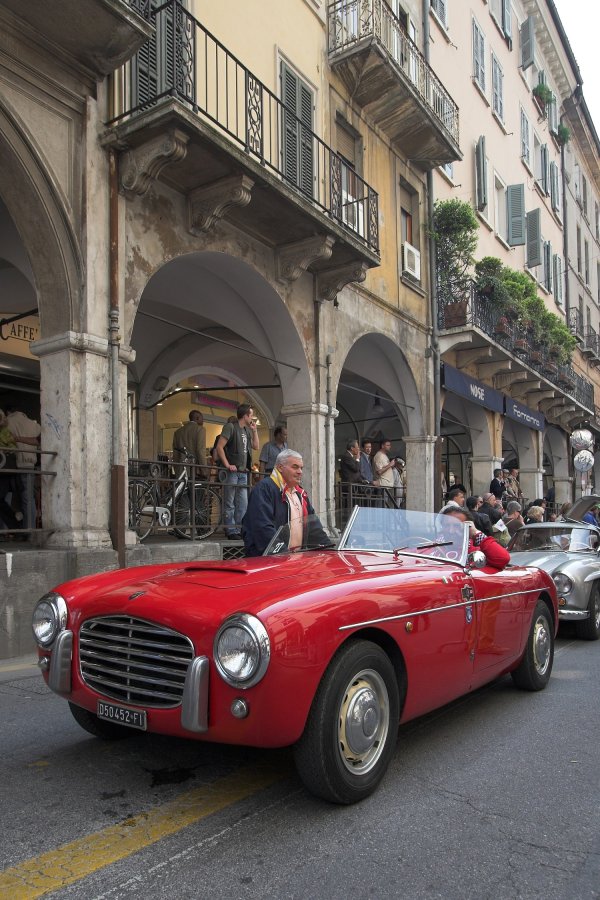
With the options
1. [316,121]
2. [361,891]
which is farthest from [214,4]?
[361,891]

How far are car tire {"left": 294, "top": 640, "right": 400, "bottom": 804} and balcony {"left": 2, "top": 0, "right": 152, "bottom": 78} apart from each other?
6.28 metres

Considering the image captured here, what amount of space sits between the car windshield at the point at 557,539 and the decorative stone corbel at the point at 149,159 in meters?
5.96

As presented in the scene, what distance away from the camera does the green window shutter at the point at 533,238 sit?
23.3 meters

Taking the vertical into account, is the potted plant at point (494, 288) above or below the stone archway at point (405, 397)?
above

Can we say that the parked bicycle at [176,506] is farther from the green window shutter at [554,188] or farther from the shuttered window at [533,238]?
the green window shutter at [554,188]

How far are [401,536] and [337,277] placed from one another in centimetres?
757

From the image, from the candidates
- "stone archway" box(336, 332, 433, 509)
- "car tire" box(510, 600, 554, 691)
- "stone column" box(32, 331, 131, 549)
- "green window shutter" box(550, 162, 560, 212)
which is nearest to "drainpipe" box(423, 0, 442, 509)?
"stone archway" box(336, 332, 433, 509)

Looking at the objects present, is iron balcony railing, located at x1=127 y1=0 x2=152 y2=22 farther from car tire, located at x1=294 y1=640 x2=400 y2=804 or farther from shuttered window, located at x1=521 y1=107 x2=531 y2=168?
shuttered window, located at x1=521 y1=107 x2=531 y2=168

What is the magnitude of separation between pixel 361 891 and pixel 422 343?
1356 cm

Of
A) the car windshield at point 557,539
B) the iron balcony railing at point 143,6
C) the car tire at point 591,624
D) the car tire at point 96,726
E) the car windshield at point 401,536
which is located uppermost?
the iron balcony railing at point 143,6

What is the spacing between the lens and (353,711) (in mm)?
3055

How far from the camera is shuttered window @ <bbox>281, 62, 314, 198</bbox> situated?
10.4m

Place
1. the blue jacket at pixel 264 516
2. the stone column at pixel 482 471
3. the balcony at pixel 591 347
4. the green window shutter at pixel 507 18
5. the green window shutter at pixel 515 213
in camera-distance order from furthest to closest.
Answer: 1. the balcony at pixel 591 347
2. the green window shutter at pixel 507 18
3. the green window shutter at pixel 515 213
4. the stone column at pixel 482 471
5. the blue jacket at pixel 264 516

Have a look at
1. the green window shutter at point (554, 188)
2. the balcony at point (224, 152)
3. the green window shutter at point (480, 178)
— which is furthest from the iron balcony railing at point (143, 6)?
the green window shutter at point (554, 188)
